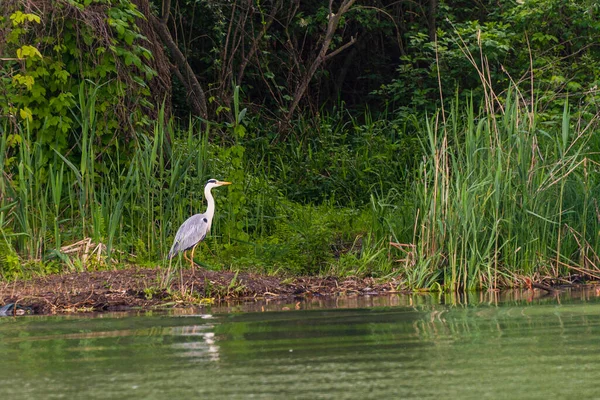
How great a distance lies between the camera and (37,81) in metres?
10.5

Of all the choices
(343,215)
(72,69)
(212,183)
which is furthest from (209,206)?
(343,215)

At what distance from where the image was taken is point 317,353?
5156 millimetres

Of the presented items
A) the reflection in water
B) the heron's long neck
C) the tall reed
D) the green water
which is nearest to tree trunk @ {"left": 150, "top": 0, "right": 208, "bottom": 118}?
the heron's long neck

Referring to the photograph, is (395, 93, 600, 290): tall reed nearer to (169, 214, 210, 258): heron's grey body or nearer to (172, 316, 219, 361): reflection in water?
(169, 214, 210, 258): heron's grey body

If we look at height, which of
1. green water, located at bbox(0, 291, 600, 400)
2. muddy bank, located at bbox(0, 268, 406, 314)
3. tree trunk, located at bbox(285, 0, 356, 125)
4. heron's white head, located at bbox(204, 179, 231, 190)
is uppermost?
tree trunk, located at bbox(285, 0, 356, 125)

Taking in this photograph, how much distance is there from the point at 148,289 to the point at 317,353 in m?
3.45

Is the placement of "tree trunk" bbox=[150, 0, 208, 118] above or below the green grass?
above

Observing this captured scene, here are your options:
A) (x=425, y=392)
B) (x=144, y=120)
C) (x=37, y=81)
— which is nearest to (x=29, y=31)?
(x=37, y=81)

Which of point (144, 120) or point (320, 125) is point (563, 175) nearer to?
point (144, 120)

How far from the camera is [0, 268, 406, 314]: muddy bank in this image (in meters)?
8.17

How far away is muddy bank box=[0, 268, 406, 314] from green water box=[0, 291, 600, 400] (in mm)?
587

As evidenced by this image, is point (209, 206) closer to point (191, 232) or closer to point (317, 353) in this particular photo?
point (191, 232)

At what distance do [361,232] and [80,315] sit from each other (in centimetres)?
413

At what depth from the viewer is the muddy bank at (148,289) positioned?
817 cm
